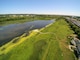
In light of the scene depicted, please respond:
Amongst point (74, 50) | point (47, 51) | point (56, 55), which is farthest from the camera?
point (74, 50)

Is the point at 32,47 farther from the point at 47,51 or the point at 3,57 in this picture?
the point at 3,57

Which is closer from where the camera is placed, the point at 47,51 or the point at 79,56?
the point at 79,56

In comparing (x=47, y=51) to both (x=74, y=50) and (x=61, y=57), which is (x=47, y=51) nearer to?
(x=61, y=57)

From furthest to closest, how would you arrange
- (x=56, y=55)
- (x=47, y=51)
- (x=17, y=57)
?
1. (x=47, y=51)
2. (x=56, y=55)
3. (x=17, y=57)

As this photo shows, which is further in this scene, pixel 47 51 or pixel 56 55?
pixel 47 51

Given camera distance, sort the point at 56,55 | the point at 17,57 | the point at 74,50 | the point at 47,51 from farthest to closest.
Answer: the point at 74,50
the point at 47,51
the point at 56,55
the point at 17,57

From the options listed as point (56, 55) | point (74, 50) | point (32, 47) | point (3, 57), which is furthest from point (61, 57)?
point (3, 57)

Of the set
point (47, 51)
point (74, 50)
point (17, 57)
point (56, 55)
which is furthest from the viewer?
point (74, 50)

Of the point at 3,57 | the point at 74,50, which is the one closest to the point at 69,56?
the point at 74,50
